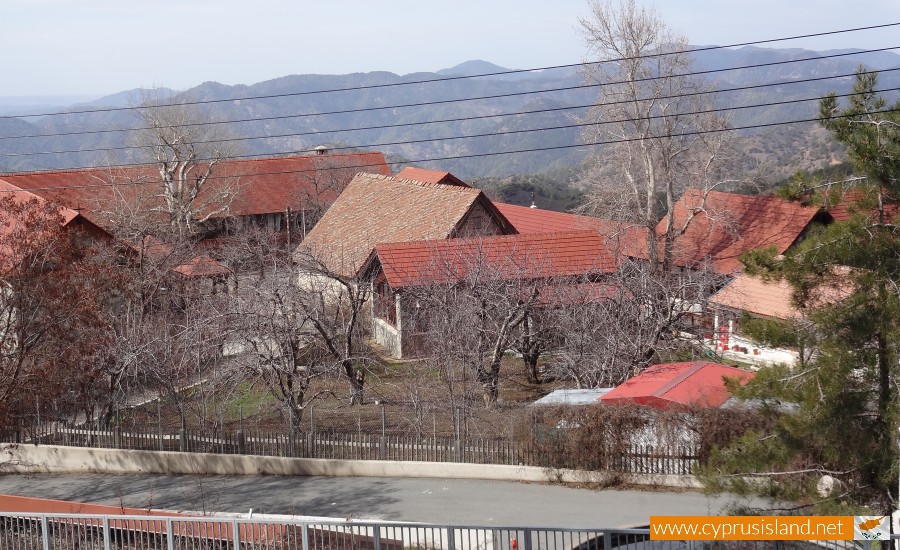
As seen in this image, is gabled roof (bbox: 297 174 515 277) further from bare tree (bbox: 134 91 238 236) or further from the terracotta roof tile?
the terracotta roof tile

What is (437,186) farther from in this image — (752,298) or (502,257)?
(752,298)

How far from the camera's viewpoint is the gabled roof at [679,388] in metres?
16.8

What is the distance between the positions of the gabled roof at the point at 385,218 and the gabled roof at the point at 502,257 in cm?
217

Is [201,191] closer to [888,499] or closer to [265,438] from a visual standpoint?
[265,438]

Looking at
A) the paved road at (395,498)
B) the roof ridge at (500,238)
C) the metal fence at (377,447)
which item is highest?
the roof ridge at (500,238)

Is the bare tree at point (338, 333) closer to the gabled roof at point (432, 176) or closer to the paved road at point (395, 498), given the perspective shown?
the paved road at point (395, 498)

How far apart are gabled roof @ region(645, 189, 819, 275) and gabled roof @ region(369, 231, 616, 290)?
542cm

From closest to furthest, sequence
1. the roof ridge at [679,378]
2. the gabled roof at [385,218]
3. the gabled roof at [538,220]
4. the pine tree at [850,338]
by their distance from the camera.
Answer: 1. the pine tree at [850,338]
2. the roof ridge at [679,378]
3. the gabled roof at [385,218]
4. the gabled roof at [538,220]

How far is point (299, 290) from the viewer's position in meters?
21.4

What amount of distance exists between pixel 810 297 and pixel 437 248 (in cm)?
1706

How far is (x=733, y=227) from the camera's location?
114 feet

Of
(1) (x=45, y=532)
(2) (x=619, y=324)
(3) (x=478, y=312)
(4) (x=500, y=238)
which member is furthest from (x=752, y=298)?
(1) (x=45, y=532)

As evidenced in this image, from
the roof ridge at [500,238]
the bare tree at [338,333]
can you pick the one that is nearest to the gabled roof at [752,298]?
the roof ridge at [500,238]

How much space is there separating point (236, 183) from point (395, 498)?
118 feet
